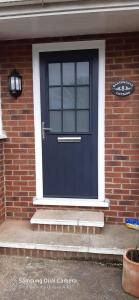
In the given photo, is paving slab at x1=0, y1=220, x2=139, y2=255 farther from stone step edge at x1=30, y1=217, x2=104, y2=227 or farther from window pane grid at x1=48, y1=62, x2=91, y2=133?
window pane grid at x1=48, y1=62, x2=91, y2=133

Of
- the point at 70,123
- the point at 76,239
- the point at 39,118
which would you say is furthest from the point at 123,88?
the point at 76,239

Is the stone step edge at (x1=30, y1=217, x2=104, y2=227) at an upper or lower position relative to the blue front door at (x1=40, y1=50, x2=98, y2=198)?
lower

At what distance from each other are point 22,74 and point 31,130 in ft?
2.25

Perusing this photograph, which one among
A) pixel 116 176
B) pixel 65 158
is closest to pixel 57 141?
pixel 65 158

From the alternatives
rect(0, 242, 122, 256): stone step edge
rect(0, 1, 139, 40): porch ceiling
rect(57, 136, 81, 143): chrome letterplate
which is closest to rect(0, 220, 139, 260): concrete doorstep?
rect(0, 242, 122, 256): stone step edge

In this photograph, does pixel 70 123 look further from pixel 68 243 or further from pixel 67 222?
pixel 68 243

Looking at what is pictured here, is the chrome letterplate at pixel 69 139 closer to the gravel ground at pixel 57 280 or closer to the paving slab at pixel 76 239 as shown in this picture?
the paving slab at pixel 76 239

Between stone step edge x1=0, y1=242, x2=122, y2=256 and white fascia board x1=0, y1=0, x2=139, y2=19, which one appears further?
stone step edge x1=0, y1=242, x2=122, y2=256

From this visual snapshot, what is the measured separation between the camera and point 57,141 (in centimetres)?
334

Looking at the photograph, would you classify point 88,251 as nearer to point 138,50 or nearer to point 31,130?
point 31,130

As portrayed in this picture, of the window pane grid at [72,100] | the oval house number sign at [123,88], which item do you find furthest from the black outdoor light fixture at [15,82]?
the oval house number sign at [123,88]

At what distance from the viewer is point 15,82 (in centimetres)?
321

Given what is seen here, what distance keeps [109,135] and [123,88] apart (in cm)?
56

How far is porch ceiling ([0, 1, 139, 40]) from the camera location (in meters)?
2.45
